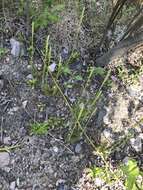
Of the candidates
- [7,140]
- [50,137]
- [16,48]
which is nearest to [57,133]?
[50,137]

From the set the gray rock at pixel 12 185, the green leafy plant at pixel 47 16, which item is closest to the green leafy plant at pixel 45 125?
the gray rock at pixel 12 185

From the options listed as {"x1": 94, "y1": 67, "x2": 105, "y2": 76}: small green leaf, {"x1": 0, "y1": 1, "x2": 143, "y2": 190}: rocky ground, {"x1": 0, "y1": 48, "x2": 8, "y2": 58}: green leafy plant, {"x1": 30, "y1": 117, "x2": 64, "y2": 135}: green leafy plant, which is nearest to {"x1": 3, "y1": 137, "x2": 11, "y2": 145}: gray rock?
{"x1": 0, "y1": 1, "x2": 143, "y2": 190}: rocky ground

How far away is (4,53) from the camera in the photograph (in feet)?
8.35

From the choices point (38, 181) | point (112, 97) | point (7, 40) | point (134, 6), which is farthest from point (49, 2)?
point (38, 181)

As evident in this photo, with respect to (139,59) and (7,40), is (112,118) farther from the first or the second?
(7,40)

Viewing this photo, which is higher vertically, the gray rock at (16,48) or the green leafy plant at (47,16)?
the green leafy plant at (47,16)

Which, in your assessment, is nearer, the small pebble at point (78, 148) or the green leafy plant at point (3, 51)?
the small pebble at point (78, 148)

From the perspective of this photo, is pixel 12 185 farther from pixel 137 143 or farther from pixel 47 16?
pixel 47 16

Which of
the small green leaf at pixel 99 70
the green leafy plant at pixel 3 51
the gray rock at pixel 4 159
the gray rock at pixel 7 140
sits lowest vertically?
the gray rock at pixel 4 159


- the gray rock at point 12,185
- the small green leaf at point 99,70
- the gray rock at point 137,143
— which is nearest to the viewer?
the gray rock at point 12,185

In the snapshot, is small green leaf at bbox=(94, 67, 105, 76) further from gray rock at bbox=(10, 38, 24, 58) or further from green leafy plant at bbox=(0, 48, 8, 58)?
green leafy plant at bbox=(0, 48, 8, 58)

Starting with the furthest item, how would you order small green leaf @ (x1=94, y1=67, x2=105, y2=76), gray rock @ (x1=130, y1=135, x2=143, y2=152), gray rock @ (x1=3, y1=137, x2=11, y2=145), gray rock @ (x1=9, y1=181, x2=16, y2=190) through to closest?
small green leaf @ (x1=94, y1=67, x2=105, y2=76) → gray rock @ (x1=130, y1=135, x2=143, y2=152) → gray rock @ (x1=3, y1=137, x2=11, y2=145) → gray rock @ (x1=9, y1=181, x2=16, y2=190)

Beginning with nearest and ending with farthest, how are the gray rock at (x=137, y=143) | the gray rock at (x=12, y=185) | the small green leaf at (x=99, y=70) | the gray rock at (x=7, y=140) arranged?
1. the gray rock at (x=12, y=185)
2. the gray rock at (x=7, y=140)
3. the gray rock at (x=137, y=143)
4. the small green leaf at (x=99, y=70)

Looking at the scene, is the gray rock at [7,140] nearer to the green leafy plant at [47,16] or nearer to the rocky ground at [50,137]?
the rocky ground at [50,137]
